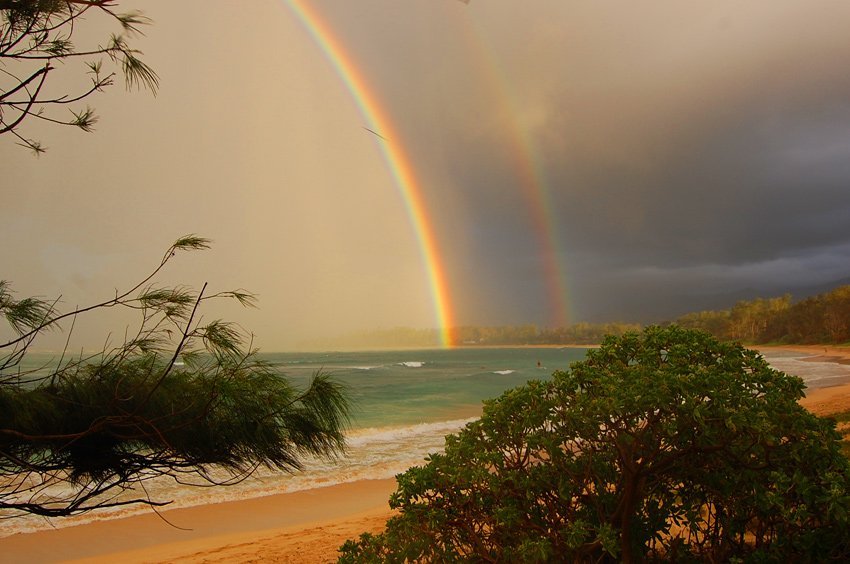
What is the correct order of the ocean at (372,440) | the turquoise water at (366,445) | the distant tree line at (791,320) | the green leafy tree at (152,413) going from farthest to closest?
1. the distant tree line at (791,320)
2. the ocean at (372,440)
3. the turquoise water at (366,445)
4. the green leafy tree at (152,413)

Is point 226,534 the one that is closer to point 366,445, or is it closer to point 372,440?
point 366,445

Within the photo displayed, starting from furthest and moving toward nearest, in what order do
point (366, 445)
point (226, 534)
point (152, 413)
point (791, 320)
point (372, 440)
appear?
point (791, 320) → point (372, 440) → point (366, 445) → point (226, 534) → point (152, 413)

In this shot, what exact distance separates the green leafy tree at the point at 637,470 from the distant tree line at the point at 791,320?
2557 inches

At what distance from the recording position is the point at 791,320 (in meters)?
84.4

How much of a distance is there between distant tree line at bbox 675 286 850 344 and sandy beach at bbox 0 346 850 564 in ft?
198

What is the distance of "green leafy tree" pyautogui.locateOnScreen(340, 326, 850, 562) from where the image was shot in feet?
8.45

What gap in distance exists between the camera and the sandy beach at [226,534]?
24.9 ft

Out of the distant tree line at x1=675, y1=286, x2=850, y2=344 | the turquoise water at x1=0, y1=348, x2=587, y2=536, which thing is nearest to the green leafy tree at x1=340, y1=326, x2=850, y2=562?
the turquoise water at x1=0, y1=348, x2=587, y2=536

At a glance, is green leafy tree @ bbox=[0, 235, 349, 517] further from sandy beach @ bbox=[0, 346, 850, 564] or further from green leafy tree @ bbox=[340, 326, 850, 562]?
sandy beach @ bbox=[0, 346, 850, 564]

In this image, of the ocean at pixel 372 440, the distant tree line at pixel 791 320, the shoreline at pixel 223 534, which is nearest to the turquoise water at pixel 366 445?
the ocean at pixel 372 440

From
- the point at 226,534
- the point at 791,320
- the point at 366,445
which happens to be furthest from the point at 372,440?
the point at 791,320

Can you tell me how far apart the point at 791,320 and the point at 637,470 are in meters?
98.3

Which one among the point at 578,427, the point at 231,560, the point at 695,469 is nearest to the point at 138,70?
the point at 578,427

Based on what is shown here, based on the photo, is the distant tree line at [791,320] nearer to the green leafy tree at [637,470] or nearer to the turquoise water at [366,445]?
the turquoise water at [366,445]
